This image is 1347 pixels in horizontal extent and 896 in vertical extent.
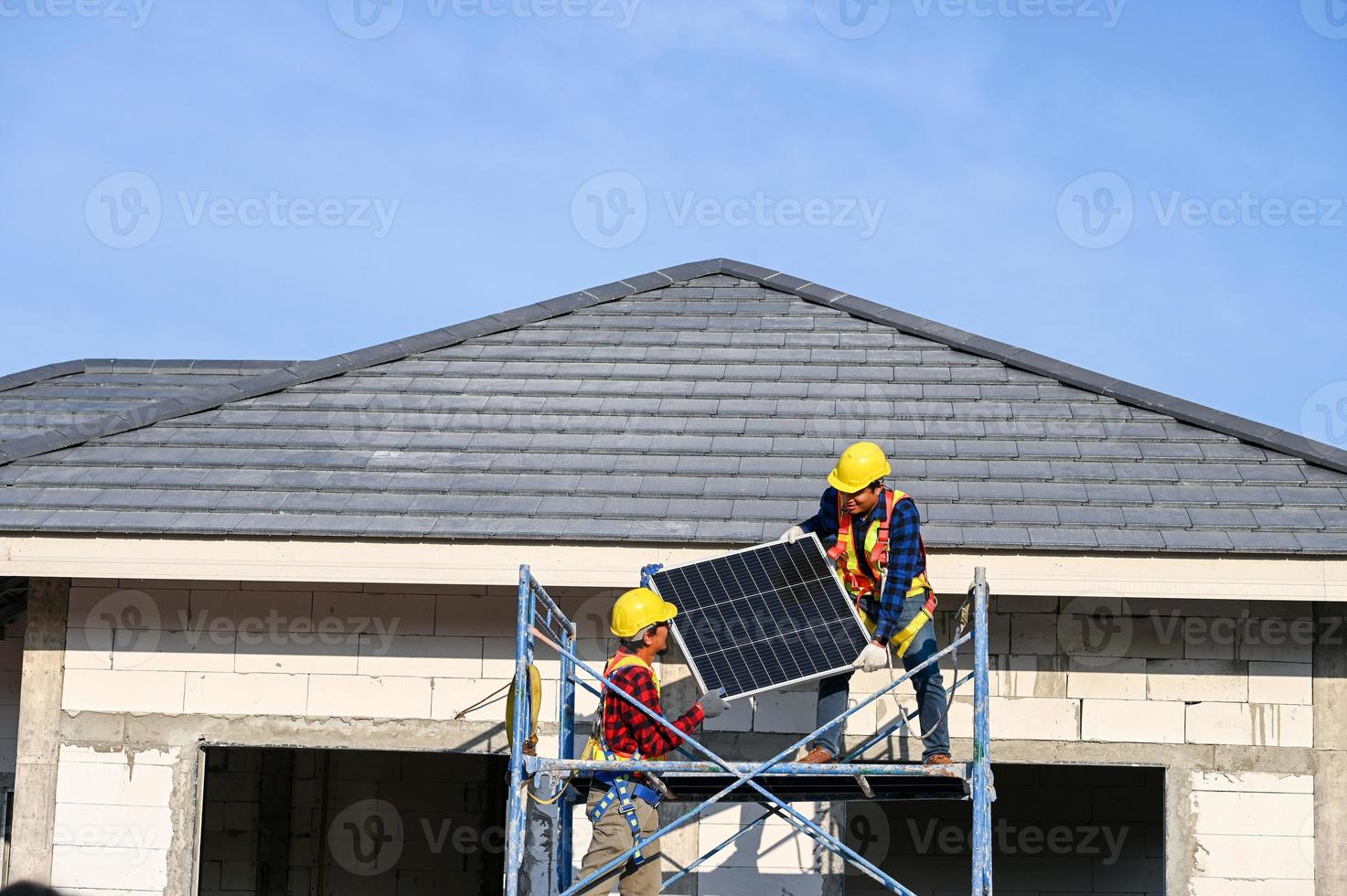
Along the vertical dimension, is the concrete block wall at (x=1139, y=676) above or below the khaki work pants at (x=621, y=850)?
above

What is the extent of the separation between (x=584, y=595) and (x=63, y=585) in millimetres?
3500

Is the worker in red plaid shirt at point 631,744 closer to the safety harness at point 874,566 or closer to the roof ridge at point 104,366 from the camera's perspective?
the safety harness at point 874,566

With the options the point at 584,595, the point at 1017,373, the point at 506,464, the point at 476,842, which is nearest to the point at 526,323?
the point at 506,464

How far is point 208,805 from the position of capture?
14.1 m

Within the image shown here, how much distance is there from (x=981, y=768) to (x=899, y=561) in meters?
1.11

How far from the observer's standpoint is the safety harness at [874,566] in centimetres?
785

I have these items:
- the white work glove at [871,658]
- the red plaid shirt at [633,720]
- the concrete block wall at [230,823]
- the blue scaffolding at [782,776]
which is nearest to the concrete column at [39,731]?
the blue scaffolding at [782,776]

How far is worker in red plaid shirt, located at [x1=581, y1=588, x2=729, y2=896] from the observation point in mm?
7742

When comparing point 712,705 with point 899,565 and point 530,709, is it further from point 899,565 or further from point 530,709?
point 899,565

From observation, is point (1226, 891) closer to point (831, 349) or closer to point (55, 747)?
point (831, 349)

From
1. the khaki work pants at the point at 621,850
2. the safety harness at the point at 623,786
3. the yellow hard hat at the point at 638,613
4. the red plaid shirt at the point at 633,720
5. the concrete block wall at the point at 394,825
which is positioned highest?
the yellow hard hat at the point at 638,613

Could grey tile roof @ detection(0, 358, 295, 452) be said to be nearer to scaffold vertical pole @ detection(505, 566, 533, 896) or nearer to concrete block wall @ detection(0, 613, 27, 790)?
concrete block wall @ detection(0, 613, 27, 790)

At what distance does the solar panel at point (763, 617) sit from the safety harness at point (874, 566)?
0.14 meters

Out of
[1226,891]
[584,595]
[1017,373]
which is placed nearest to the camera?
[1226,891]
